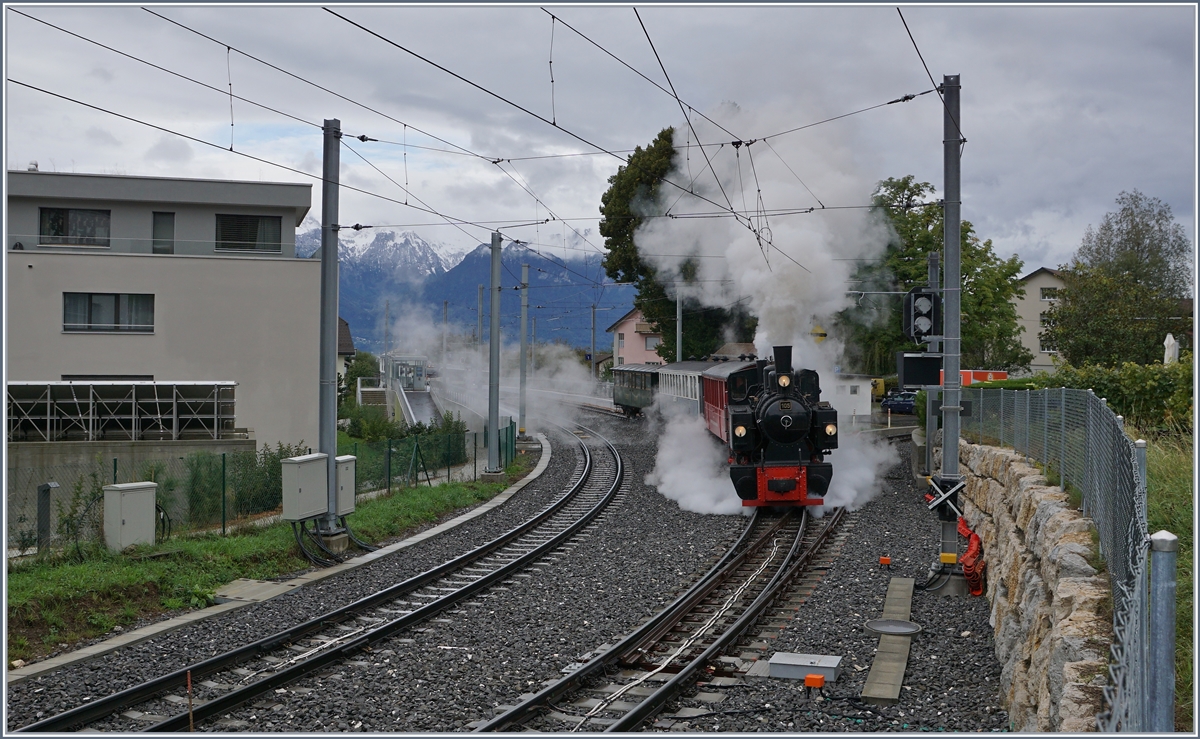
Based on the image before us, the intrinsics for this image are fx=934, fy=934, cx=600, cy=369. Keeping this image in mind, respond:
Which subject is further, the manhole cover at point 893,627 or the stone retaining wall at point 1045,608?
the manhole cover at point 893,627

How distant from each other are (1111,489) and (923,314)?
5.24 metres

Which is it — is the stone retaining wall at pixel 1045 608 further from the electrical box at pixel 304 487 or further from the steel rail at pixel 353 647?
the electrical box at pixel 304 487

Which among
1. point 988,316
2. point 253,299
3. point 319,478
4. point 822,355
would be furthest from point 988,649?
point 988,316

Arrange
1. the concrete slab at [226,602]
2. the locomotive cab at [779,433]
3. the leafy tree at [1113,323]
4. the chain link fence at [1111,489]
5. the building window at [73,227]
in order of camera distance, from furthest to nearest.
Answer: the leafy tree at [1113,323]
the building window at [73,227]
the locomotive cab at [779,433]
the concrete slab at [226,602]
the chain link fence at [1111,489]

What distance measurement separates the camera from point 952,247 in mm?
11344

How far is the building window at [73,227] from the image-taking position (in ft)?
78.9

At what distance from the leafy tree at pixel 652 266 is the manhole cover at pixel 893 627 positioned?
2680 centimetres

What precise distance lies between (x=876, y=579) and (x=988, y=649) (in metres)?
3.31

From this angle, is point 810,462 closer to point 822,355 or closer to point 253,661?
point 822,355

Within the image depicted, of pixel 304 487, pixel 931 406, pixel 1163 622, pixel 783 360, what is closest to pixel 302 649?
pixel 304 487

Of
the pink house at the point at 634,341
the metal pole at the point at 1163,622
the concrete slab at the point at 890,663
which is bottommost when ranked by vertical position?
the concrete slab at the point at 890,663

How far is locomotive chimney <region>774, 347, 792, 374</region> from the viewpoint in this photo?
16.8 meters

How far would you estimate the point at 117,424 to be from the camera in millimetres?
20859

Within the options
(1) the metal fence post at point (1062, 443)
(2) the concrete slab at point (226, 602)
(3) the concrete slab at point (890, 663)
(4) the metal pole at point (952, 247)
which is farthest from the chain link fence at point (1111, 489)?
(2) the concrete slab at point (226, 602)
